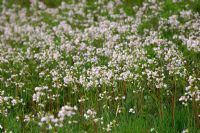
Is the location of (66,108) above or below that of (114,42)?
above

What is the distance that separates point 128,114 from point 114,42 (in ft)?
11.1

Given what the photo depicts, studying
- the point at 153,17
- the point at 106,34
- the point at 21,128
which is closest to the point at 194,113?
the point at 21,128

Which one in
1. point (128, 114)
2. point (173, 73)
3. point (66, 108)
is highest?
point (66, 108)

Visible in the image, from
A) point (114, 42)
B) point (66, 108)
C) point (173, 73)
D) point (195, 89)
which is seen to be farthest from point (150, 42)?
point (66, 108)

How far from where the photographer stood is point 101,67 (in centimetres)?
744

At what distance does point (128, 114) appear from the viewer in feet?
22.7

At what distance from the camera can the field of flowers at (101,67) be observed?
609cm

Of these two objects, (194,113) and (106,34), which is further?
(106,34)

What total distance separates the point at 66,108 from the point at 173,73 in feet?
10.2

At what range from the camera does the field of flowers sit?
609cm

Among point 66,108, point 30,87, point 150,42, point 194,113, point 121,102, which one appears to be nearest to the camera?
point 66,108

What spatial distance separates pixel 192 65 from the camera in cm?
Answer: 799

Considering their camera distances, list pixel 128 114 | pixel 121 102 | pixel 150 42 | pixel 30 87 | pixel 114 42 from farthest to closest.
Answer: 1. pixel 114 42
2. pixel 150 42
3. pixel 30 87
4. pixel 121 102
5. pixel 128 114

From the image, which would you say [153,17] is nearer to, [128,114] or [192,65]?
[192,65]
